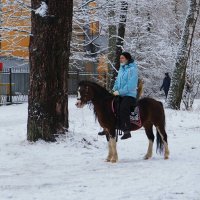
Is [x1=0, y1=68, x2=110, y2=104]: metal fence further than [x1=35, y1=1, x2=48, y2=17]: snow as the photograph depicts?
Yes

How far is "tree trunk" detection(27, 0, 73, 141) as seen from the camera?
33.3 feet

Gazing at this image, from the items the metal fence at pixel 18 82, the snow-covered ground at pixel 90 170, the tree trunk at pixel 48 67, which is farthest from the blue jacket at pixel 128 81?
the metal fence at pixel 18 82

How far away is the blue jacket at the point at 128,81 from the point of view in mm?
9141

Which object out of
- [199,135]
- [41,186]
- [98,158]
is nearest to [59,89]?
[98,158]

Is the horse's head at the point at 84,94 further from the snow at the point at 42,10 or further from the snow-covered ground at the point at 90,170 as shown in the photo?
the snow at the point at 42,10

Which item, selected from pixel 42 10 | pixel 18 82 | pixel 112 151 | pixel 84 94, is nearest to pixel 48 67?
pixel 42 10

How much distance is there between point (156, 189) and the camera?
661cm

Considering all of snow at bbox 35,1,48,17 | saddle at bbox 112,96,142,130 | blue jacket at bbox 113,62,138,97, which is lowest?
saddle at bbox 112,96,142,130

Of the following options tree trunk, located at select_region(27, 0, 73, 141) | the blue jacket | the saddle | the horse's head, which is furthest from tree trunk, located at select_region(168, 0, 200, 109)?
the horse's head

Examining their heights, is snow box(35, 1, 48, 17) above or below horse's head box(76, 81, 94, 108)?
above

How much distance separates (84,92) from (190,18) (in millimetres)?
14153

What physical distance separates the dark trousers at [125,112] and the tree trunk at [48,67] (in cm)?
178

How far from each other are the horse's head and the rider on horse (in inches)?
19.1

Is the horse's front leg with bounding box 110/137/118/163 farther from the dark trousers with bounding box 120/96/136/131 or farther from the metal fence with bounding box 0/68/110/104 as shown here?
the metal fence with bounding box 0/68/110/104
